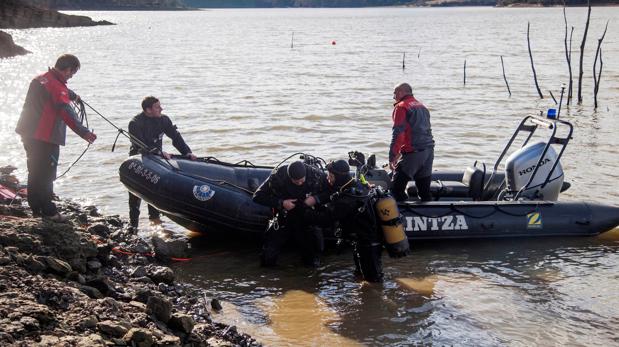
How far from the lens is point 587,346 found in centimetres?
573

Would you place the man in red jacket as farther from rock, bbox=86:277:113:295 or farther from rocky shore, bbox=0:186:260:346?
rock, bbox=86:277:113:295

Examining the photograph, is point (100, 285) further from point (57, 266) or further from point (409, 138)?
point (409, 138)

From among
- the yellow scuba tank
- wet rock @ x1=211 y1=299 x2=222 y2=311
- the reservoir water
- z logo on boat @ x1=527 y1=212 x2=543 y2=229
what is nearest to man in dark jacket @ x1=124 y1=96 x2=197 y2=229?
the reservoir water

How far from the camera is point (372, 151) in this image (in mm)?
13602

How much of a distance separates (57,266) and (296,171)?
2.26 metres

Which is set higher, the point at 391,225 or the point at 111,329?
the point at 391,225

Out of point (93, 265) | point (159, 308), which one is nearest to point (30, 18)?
point (93, 265)

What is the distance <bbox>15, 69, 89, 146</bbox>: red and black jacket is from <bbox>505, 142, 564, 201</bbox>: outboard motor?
15.9ft

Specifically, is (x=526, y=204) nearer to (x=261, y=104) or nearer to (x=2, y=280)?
(x=2, y=280)

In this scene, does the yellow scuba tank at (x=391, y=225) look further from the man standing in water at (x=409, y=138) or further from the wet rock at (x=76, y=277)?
the wet rock at (x=76, y=277)

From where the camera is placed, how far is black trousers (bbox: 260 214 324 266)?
7137mm

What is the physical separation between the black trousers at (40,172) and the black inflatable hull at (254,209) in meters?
1.37

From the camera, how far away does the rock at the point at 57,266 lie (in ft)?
17.7

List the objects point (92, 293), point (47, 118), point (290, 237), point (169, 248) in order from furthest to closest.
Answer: point (169, 248) < point (290, 237) < point (47, 118) < point (92, 293)
